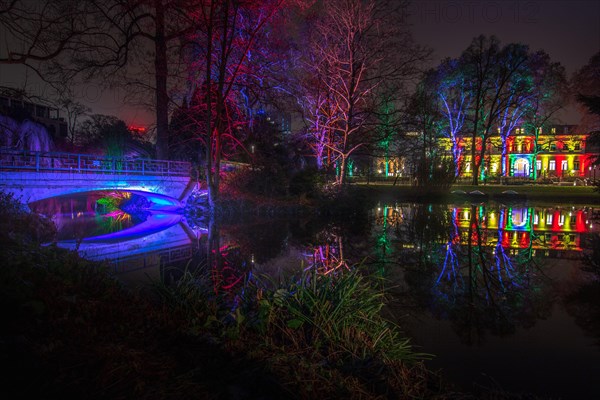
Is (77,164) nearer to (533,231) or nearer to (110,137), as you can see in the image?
(533,231)

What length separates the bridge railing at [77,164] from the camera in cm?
1641

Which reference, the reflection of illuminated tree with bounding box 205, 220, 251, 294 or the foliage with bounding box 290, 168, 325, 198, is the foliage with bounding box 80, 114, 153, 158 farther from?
the reflection of illuminated tree with bounding box 205, 220, 251, 294

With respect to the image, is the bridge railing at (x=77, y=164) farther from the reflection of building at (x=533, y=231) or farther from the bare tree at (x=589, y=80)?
the bare tree at (x=589, y=80)

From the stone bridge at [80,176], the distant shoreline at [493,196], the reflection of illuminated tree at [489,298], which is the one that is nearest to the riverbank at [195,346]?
the reflection of illuminated tree at [489,298]

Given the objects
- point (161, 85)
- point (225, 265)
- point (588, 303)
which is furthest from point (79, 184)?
point (588, 303)

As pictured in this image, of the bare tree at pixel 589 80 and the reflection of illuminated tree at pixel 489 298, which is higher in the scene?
the bare tree at pixel 589 80

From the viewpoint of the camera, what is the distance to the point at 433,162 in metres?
29.4

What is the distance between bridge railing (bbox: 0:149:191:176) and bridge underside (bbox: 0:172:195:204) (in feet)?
0.95

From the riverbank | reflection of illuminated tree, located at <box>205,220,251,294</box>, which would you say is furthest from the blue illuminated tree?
the riverbank

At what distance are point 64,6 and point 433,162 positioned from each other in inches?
1036

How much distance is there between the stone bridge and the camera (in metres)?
16.2

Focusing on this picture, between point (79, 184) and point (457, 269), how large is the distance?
18.3 m

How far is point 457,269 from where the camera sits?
827cm

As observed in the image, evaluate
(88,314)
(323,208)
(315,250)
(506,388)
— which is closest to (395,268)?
(315,250)
